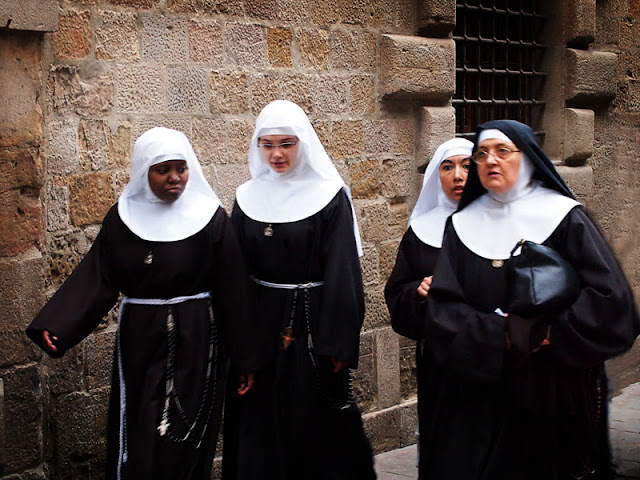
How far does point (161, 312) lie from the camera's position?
4.53m

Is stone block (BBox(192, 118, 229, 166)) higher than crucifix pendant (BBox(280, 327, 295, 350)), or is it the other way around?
stone block (BBox(192, 118, 229, 166))

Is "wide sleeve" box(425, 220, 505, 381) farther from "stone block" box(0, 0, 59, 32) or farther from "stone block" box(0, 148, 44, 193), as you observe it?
"stone block" box(0, 0, 59, 32)

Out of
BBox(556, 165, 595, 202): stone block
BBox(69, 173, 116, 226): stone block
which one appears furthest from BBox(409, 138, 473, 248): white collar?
BBox(556, 165, 595, 202): stone block

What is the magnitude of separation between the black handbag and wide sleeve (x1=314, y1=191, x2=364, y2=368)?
992 mm

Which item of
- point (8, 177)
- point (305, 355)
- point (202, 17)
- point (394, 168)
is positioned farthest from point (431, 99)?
point (8, 177)

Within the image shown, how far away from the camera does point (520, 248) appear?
4.06m

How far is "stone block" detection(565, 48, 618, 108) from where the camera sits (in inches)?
315

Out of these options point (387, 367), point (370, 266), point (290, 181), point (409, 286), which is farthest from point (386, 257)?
point (409, 286)

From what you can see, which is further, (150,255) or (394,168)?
(394,168)

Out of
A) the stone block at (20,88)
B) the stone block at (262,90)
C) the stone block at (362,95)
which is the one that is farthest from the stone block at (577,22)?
the stone block at (20,88)

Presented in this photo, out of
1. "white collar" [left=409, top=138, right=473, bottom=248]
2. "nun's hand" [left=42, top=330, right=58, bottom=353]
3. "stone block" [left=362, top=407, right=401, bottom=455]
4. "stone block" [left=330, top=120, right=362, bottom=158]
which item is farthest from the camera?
"stone block" [left=362, top=407, right=401, bottom=455]

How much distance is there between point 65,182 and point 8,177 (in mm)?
366

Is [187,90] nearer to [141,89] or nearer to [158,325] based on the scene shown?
[141,89]

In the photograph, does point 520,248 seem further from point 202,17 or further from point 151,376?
point 202,17
